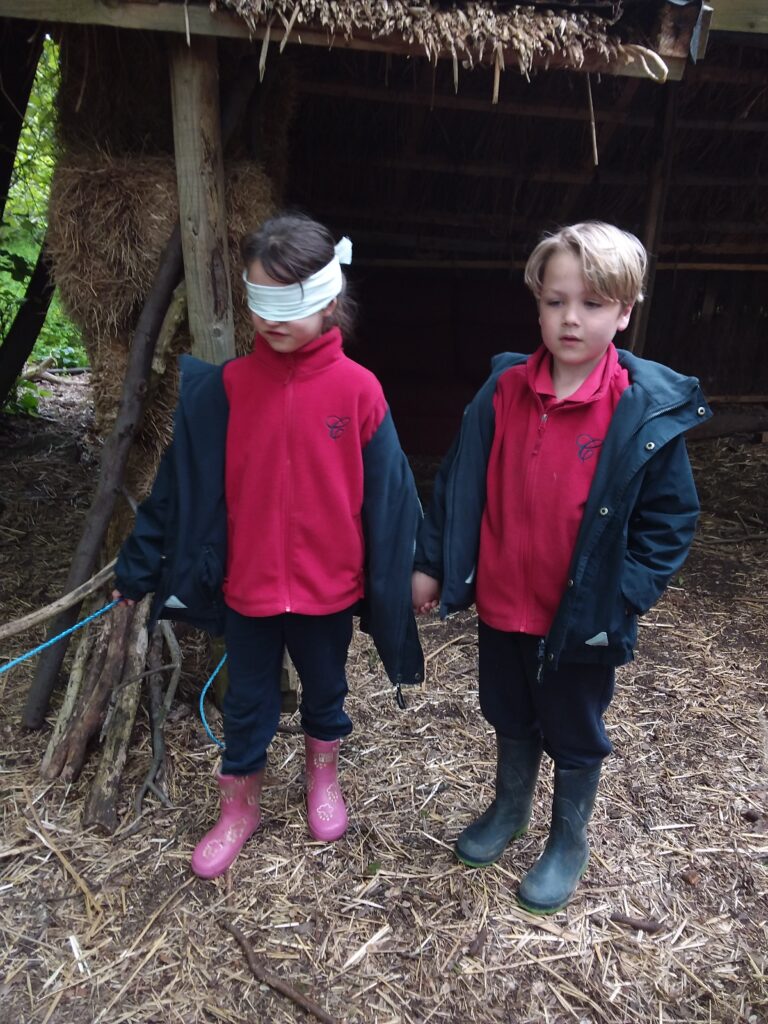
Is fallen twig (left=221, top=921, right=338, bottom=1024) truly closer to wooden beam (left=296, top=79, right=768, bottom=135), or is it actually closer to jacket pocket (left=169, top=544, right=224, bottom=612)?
jacket pocket (left=169, top=544, right=224, bottom=612)

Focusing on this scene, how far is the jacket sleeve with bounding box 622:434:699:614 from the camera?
1786 millimetres

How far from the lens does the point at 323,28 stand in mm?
2115

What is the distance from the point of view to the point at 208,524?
2061mm

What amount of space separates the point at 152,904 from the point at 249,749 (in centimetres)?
49

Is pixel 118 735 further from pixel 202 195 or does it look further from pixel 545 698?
pixel 202 195

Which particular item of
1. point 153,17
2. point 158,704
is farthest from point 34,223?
point 158,704

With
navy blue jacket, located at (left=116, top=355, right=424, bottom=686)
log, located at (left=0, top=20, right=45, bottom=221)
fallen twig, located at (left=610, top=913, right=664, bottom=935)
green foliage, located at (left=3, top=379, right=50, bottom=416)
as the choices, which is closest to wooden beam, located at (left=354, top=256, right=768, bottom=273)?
log, located at (left=0, top=20, right=45, bottom=221)

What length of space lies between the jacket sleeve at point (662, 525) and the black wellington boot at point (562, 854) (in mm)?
643

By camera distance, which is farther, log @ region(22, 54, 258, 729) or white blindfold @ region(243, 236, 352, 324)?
log @ region(22, 54, 258, 729)

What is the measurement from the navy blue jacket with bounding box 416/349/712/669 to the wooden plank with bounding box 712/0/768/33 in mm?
1535

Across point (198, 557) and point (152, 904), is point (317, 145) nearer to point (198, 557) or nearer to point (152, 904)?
point (198, 557)

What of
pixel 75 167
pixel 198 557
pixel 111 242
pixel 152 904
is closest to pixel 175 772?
pixel 152 904

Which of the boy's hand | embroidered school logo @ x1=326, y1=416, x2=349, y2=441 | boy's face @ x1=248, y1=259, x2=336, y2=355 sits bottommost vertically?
the boy's hand

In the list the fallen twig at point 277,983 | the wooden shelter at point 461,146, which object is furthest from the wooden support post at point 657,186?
the fallen twig at point 277,983
